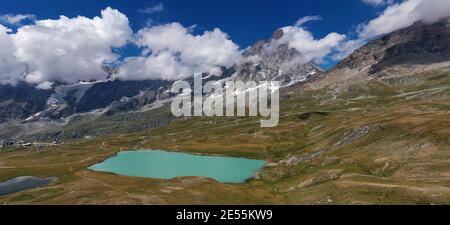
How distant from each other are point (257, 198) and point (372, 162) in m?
32.7

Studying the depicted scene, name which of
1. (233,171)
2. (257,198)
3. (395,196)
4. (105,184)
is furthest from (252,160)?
(395,196)

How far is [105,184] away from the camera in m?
132

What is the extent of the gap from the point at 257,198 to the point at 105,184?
5862cm

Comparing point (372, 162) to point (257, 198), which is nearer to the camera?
point (257, 198)
